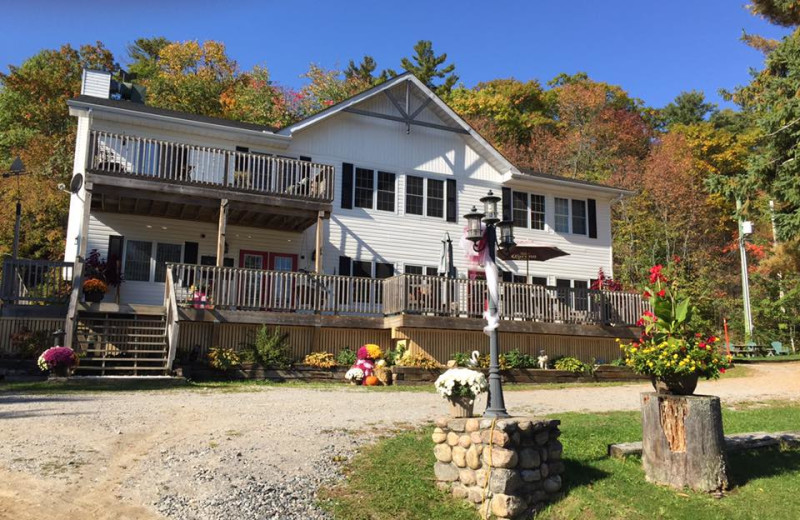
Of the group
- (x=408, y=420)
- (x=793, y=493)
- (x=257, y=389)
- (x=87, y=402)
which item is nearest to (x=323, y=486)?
(x=408, y=420)

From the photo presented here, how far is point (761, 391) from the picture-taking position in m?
15.4

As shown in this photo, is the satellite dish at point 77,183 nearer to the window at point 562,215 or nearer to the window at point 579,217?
the window at point 562,215

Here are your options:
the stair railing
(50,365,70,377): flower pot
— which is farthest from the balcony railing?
(50,365,70,377): flower pot

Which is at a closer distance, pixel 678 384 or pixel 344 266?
pixel 678 384

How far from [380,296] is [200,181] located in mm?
5800

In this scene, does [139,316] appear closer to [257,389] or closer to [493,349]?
[257,389]

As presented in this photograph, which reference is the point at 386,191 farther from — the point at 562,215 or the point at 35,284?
the point at 35,284

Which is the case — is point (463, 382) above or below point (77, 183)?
below

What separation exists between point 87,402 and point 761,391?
14460mm

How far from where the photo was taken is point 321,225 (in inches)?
735

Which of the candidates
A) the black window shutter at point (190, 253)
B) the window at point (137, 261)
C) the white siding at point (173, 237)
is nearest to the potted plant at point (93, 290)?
the white siding at point (173, 237)

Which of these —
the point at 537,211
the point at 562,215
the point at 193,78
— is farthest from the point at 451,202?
the point at 193,78

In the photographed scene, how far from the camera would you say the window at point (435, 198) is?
22750mm

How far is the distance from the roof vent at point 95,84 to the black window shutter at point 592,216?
17.8 metres
